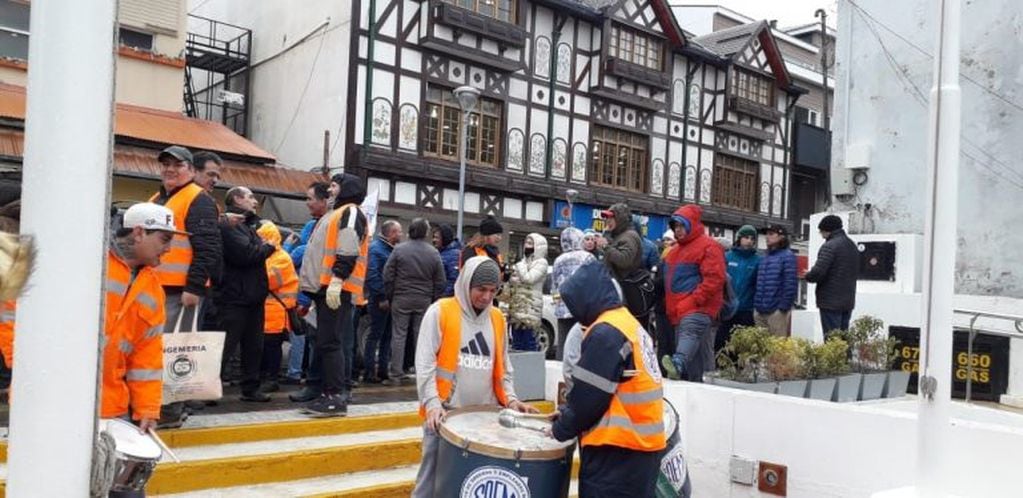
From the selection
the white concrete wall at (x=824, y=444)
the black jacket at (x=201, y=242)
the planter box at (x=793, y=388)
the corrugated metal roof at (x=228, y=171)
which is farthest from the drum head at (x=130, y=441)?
the corrugated metal roof at (x=228, y=171)

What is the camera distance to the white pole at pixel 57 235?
78.5 inches

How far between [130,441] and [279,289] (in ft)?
13.7

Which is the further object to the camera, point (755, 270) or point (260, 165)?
point (260, 165)

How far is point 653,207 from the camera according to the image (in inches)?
995

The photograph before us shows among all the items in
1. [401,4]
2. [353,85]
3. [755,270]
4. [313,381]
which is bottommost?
[313,381]

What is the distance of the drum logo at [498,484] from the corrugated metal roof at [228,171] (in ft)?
37.6

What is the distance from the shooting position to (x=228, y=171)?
54.9ft

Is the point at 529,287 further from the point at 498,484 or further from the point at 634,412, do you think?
the point at 498,484

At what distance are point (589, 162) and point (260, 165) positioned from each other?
32.1 feet

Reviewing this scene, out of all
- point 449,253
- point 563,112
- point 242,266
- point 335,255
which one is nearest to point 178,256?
point 242,266

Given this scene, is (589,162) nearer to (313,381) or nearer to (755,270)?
(755,270)

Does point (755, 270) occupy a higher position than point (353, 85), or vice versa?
point (353, 85)

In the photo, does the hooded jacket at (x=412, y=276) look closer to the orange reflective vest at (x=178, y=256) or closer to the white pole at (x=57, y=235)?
the orange reflective vest at (x=178, y=256)

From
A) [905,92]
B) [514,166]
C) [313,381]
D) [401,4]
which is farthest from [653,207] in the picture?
[313,381]
